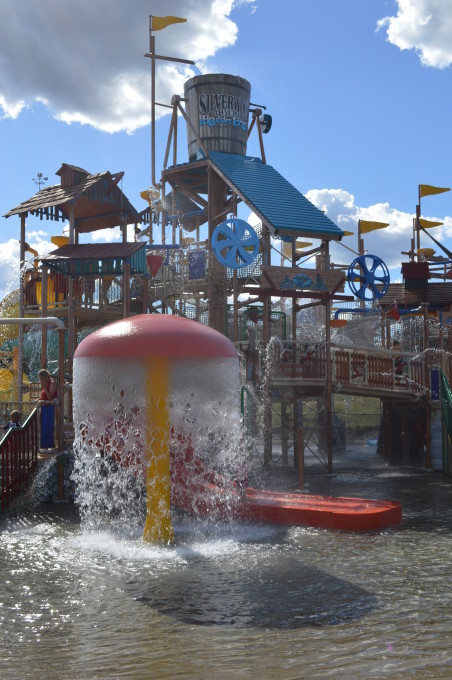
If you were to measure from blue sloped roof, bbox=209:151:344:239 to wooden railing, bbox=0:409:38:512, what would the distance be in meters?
10.6

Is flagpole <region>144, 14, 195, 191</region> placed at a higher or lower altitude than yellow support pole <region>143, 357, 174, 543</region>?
higher

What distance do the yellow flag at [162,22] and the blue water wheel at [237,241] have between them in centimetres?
1128

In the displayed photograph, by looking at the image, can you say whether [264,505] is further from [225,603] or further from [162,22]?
[162,22]

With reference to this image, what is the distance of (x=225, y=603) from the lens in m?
7.61

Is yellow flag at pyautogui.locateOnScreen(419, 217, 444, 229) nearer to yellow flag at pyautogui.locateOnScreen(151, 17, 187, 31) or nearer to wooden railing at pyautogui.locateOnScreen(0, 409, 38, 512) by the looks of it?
yellow flag at pyautogui.locateOnScreen(151, 17, 187, 31)

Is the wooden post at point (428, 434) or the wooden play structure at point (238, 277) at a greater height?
the wooden play structure at point (238, 277)

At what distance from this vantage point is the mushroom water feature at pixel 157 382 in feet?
30.8

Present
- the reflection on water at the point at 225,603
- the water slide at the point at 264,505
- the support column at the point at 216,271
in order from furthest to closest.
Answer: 1. the support column at the point at 216,271
2. the water slide at the point at 264,505
3. the reflection on water at the point at 225,603

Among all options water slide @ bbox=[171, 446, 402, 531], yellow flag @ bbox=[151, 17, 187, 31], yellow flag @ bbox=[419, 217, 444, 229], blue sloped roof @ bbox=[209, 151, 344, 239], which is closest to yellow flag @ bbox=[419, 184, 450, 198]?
yellow flag @ bbox=[419, 217, 444, 229]

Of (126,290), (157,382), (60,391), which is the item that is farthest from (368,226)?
(157,382)

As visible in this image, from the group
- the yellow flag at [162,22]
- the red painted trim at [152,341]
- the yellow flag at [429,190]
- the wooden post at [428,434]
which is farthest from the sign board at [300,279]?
the yellow flag at [429,190]

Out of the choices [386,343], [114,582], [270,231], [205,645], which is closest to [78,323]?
[270,231]

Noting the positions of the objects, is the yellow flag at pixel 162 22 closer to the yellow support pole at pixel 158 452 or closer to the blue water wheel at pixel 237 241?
the blue water wheel at pixel 237 241

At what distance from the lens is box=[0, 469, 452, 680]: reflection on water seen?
5.97 m
